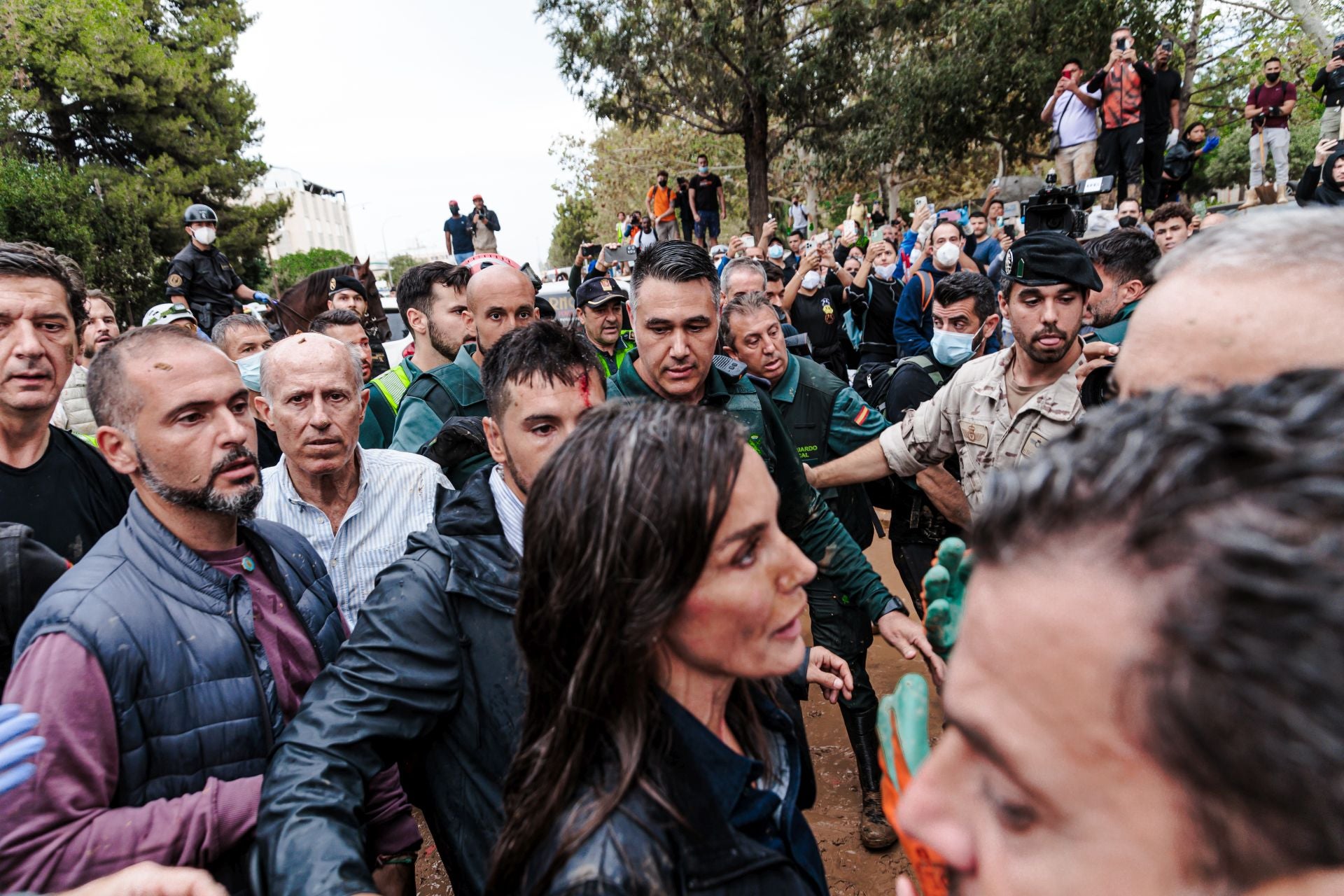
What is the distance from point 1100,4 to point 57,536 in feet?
71.7

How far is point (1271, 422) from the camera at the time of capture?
1.94 ft

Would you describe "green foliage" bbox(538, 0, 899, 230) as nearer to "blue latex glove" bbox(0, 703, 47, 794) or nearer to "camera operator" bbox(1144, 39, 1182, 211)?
"camera operator" bbox(1144, 39, 1182, 211)

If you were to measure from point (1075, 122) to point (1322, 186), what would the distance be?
3.83m

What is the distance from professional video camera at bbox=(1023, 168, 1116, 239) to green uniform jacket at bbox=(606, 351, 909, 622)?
2.97m

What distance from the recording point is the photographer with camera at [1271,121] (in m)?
11.9

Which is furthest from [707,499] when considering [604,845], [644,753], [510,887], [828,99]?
[828,99]

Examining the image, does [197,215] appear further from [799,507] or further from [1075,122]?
[1075,122]

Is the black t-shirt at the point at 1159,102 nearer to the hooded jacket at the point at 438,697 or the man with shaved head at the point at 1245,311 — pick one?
the man with shaved head at the point at 1245,311


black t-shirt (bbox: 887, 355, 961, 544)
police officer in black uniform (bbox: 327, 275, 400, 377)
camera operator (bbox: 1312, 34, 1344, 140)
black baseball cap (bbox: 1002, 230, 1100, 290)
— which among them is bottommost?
black t-shirt (bbox: 887, 355, 961, 544)

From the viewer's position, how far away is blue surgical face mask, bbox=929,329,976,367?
4.87 meters

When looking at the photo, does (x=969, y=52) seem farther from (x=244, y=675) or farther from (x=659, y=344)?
(x=244, y=675)

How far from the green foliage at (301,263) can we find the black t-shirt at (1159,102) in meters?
33.6

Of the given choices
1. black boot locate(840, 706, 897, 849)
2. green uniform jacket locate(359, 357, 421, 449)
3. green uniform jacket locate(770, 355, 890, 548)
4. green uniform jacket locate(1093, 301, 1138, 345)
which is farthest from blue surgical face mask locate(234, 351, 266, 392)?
green uniform jacket locate(1093, 301, 1138, 345)

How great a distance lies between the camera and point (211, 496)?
1995mm
